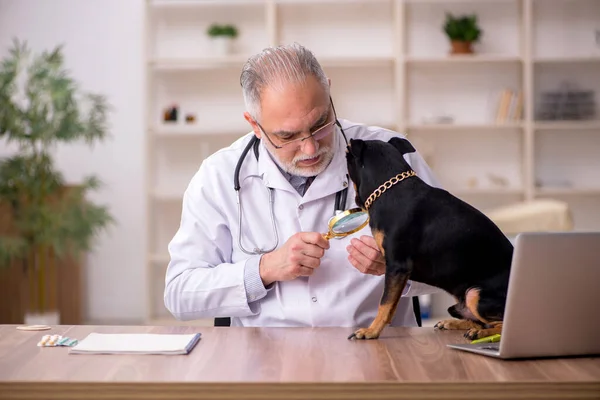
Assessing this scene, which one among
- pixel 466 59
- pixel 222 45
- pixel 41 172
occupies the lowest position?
pixel 41 172

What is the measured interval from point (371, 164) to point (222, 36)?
436 cm

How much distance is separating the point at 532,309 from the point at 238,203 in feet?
3.20

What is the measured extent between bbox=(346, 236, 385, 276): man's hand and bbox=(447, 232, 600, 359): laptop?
0.45m

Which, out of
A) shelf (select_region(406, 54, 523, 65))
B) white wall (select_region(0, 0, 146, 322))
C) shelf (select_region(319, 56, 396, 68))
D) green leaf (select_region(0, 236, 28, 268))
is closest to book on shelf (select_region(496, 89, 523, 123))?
shelf (select_region(406, 54, 523, 65))

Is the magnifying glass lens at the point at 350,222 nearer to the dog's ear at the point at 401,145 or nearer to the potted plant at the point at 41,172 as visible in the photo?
the dog's ear at the point at 401,145

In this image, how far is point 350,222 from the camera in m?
1.82

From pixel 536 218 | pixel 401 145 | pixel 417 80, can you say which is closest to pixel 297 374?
pixel 401 145

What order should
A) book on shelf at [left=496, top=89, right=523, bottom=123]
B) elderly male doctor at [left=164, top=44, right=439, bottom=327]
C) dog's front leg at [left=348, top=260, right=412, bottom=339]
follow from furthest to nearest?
1. book on shelf at [left=496, top=89, right=523, bottom=123]
2. elderly male doctor at [left=164, top=44, right=439, bottom=327]
3. dog's front leg at [left=348, top=260, right=412, bottom=339]

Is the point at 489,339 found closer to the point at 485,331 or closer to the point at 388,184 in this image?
the point at 485,331

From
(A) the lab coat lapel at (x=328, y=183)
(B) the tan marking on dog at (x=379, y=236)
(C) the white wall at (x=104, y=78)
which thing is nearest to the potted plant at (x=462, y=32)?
(C) the white wall at (x=104, y=78)

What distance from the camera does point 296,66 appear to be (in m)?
2.06

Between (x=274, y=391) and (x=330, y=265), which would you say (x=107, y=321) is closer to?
(x=330, y=265)

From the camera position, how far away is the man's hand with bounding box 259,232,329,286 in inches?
74.5

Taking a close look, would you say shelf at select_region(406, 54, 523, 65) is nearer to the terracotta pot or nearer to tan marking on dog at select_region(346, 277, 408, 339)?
the terracotta pot
